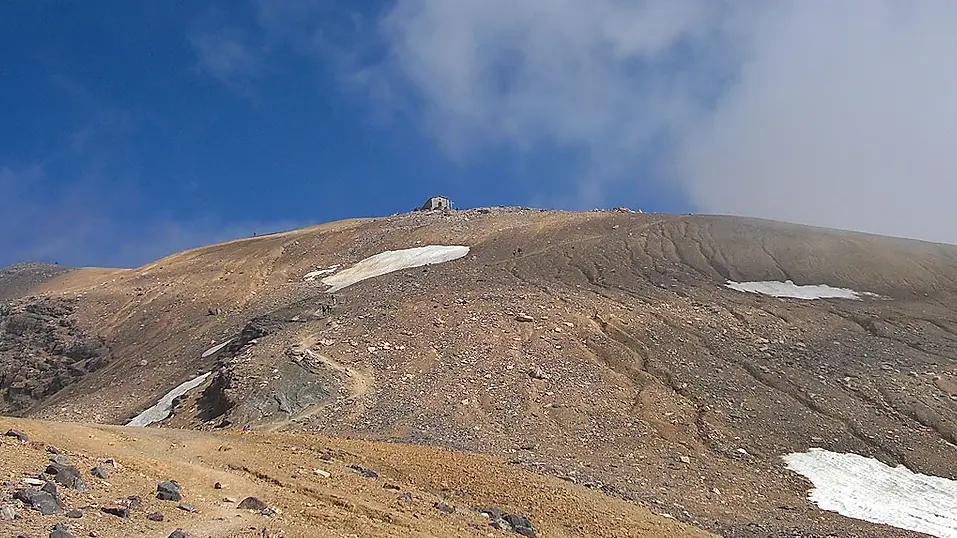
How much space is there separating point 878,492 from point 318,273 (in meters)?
27.6

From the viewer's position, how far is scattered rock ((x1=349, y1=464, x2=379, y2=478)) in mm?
13278

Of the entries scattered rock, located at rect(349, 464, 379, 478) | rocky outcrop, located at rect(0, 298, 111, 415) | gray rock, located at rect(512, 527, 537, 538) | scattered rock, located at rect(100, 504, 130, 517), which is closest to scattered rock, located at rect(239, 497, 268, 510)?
scattered rock, located at rect(100, 504, 130, 517)

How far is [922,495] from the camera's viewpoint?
57.4 feet

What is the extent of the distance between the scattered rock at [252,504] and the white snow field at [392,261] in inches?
977

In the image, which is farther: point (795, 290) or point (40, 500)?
point (795, 290)

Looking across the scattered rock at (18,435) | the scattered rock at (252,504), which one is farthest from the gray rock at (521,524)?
the scattered rock at (18,435)

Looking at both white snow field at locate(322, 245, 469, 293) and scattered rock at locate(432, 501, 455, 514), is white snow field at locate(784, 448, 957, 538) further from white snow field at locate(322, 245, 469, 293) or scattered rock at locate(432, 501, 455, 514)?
white snow field at locate(322, 245, 469, 293)

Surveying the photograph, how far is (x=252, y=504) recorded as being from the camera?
32.3 feet

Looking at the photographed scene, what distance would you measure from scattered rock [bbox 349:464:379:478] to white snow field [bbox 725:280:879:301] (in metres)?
21.5

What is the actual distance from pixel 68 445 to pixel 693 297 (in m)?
23.5

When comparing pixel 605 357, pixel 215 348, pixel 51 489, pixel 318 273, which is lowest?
pixel 51 489

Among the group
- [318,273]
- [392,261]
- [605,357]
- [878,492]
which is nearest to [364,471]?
[878,492]

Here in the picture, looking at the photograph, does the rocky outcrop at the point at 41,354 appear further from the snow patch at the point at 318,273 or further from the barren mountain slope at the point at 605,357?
the snow patch at the point at 318,273

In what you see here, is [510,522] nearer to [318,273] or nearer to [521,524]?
[521,524]
